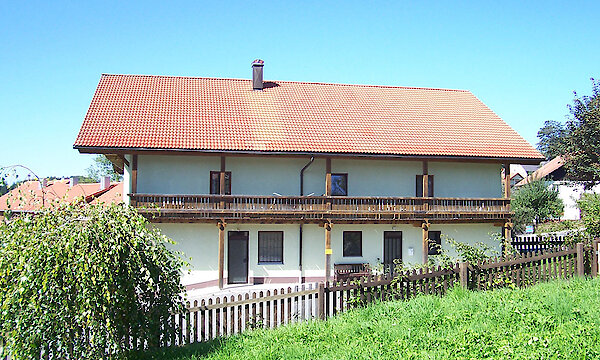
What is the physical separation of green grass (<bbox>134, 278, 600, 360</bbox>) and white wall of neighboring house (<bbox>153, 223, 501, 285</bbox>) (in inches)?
410

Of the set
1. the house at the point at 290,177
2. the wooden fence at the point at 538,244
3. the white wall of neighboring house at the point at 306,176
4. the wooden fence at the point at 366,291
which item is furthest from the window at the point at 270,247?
the wooden fence at the point at 366,291

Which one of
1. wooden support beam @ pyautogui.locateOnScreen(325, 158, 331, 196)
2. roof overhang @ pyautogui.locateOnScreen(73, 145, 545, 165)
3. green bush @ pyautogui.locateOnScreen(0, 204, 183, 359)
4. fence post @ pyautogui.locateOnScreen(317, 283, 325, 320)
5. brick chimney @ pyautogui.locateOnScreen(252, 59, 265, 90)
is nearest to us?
green bush @ pyautogui.locateOnScreen(0, 204, 183, 359)

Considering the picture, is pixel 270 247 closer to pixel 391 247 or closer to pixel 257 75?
pixel 391 247

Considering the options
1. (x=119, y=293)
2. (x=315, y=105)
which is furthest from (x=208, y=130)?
(x=119, y=293)

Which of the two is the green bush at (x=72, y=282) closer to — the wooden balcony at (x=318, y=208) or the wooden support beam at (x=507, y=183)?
the wooden balcony at (x=318, y=208)

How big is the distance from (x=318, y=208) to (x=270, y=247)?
8.66 ft

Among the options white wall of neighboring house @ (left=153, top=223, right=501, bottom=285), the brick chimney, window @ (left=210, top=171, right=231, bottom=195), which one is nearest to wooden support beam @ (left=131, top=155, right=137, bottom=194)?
white wall of neighboring house @ (left=153, top=223, right=501, bottom=285)

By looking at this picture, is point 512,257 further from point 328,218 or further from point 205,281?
point 205,281

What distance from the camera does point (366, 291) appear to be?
1134 centimetres

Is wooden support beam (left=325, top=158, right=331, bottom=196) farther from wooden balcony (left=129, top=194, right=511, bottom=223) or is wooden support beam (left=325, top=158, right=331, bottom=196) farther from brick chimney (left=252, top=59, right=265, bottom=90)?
brick chimney (left=252, top=59, right=265, bottom=90)

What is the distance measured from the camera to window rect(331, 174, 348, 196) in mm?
23109

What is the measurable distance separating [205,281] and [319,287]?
11.2 meters

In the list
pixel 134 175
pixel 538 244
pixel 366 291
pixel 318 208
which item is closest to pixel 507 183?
pixel 538 244

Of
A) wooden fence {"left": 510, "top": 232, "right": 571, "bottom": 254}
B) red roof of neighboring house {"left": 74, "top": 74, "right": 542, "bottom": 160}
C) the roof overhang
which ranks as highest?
red roof of neighboring house {"left": 74, "top": 74, "right": 542, "bottom": 160}
